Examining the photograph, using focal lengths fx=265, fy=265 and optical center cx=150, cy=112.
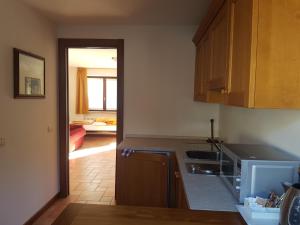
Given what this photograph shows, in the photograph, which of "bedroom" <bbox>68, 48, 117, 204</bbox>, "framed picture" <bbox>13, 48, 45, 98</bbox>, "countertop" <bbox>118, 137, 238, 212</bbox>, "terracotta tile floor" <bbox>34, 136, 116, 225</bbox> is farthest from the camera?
"bedroom" <bbox>68, 48, 117, 204</bbox>

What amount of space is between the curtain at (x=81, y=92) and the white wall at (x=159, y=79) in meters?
5.14

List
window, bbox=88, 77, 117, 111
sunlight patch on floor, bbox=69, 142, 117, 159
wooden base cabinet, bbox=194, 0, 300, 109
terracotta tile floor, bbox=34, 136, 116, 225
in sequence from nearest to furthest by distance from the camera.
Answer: wooden base cabinet, bbox=194, 0, 300, 109, terracotta tile floor, bbox=34, 136, 116, 225, sunlight patch on floor, bbox=69, 142, 117, 159, window, bbox=88, 77, 117, 111

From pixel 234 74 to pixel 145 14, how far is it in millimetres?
1833

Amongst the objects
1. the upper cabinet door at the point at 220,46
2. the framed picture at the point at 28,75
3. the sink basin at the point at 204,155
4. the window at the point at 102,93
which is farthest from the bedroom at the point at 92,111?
the upper cabinet door at the point at 220,46

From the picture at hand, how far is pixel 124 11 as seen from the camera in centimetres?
283

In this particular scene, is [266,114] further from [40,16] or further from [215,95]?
[40,16]

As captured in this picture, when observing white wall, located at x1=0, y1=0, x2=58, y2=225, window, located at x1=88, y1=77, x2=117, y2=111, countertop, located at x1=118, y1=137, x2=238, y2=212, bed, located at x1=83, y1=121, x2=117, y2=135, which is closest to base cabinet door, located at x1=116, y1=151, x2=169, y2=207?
countertop, located at x1=118, y1=137, x2=238, y2=212

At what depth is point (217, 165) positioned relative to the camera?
7.08 ft

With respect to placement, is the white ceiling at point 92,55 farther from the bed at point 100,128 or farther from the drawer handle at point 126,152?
the drawer handle at point 126,152

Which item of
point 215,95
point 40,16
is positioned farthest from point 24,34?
point 215,95

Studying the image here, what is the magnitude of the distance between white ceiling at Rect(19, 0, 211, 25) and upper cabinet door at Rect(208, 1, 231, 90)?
709 mm

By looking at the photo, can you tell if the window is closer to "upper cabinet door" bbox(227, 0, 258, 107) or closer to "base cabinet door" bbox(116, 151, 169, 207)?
"base cabinet door" bbox(116, 151, 169, 207)

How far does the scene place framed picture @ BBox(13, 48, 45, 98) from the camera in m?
2.50

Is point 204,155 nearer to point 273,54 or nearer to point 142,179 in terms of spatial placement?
point 142,179
